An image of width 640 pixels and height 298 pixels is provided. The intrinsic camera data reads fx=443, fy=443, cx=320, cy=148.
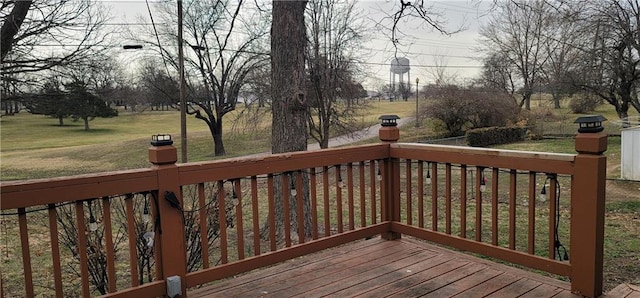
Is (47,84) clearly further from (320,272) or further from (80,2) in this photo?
(320,272)

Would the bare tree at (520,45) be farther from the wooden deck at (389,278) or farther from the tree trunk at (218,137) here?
the wooden deck at (389,278)

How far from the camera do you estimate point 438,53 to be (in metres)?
21.7

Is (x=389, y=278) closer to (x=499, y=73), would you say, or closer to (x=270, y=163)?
(x=270, y=163)

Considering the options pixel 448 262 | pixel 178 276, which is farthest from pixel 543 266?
pixel 178 276

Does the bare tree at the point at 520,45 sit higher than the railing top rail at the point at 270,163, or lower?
higher

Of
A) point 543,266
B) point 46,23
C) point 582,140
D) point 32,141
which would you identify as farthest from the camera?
point 32,141

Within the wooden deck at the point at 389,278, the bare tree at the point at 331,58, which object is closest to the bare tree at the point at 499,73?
the bare tree at the point at 331,58

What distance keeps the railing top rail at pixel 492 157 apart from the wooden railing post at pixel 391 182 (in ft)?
0.27

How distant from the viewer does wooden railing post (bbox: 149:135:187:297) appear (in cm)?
228

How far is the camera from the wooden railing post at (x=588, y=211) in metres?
2.25

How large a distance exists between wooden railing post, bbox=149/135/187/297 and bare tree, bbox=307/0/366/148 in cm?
992

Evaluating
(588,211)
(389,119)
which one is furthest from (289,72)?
(588,211)

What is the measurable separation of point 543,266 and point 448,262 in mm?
611

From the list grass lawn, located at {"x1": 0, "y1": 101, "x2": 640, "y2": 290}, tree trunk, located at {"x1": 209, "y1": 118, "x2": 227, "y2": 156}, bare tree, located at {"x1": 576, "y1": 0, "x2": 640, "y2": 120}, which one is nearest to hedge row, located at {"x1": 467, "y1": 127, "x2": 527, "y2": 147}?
grass lawn, located at {"x1": 0, "y1": 101, "x2": 640, "y2": 290}
